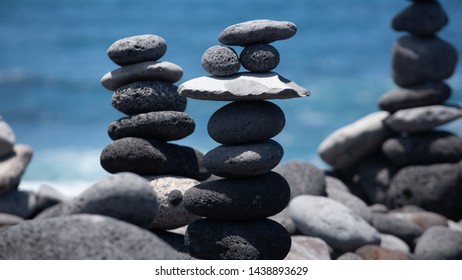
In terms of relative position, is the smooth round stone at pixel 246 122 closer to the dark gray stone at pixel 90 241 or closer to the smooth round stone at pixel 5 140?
the dark gray stone at pixel 90 241

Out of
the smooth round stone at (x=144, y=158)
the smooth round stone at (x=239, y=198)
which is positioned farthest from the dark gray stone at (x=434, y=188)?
the smooth round stone at (x=239, y=198)

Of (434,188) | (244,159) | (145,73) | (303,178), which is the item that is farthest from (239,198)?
(434,188)

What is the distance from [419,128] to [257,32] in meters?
Result: 3.96

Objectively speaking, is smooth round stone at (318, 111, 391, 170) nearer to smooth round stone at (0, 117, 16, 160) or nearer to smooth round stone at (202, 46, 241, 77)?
smooth round stone at (0, 117, 16, 160)

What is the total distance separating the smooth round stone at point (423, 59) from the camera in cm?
798

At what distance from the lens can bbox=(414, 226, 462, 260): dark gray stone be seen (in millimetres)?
6203

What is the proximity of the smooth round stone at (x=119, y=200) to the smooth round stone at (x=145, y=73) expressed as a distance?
191 centimetres

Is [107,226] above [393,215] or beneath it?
above

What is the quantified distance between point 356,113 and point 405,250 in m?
9.67

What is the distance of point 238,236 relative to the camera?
4.47m

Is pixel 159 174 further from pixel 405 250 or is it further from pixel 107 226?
pixel 405 250

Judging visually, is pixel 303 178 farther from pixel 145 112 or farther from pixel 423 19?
pixel 145 112

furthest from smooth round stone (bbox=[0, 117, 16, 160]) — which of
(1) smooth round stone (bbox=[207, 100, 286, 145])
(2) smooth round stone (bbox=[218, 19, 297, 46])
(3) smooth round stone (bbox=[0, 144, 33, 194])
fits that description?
(2) smooth round stone (bbox=[218, 19, 297, 46])

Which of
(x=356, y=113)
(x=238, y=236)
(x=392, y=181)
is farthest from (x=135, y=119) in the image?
(x=356, y=113)
